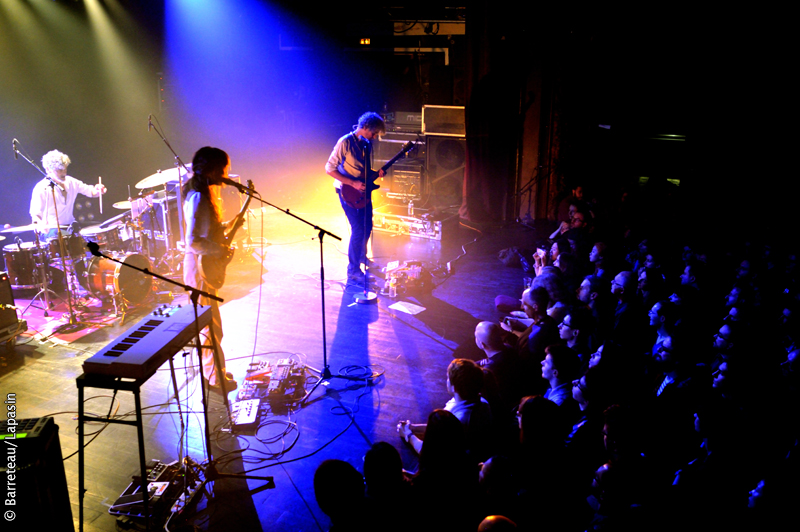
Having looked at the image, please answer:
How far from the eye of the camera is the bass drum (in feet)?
19.0

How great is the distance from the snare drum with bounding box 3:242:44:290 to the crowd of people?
5016 mm

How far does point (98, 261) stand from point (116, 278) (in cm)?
39

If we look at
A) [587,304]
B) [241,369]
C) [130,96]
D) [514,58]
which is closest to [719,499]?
[587,304]

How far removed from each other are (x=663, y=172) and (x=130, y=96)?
10572mm

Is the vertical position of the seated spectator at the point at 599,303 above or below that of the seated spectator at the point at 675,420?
above

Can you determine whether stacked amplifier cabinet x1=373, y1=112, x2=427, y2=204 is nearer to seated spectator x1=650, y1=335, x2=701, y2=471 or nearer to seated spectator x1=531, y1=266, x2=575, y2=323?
seated spectator x1=531, y1=266, x2=575, y2=323

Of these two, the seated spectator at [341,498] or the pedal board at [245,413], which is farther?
the pedal board at [245,413]

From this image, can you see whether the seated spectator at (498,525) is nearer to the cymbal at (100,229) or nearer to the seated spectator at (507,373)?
the seated spectator at (507,373)

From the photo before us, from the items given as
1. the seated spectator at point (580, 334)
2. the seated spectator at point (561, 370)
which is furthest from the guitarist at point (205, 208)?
the seated spectator at point (580, 334)

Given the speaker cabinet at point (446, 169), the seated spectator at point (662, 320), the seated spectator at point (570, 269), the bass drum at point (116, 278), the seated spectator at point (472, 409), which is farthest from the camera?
the speaker cabinet at point (446, 169)

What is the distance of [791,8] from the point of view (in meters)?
7.45

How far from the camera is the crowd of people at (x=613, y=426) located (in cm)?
223

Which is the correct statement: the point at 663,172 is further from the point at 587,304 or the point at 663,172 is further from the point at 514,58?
the point at 587,304

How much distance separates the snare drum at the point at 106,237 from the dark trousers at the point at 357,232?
115 inches
